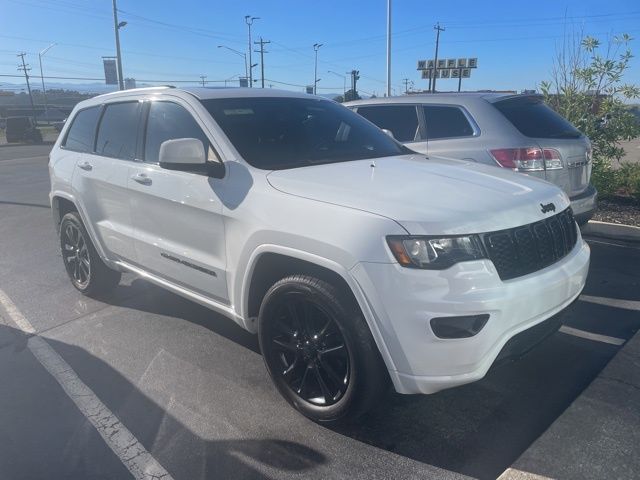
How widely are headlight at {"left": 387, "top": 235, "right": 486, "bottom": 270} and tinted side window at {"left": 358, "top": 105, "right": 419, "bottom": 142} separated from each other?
13.1 feet

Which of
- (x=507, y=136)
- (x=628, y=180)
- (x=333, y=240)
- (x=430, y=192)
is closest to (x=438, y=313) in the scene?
(x=333, y=240)

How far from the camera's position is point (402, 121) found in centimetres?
657

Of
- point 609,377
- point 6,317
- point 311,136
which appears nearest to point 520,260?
point 609,377

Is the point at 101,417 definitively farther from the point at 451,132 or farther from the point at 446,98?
the point at 446,98

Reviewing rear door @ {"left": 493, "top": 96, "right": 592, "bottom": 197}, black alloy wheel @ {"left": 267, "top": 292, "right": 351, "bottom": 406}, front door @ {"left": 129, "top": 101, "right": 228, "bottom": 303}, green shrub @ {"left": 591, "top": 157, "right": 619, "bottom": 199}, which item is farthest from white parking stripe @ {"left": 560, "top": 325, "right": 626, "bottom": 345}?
green shrub @ {"left": 591, "top": 157, "right": 619, "bottom": 199}

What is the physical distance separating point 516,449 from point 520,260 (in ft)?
3.21

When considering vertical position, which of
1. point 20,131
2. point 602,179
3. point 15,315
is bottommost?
point 20,131

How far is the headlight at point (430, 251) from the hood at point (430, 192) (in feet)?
0.14

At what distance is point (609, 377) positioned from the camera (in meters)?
3.42

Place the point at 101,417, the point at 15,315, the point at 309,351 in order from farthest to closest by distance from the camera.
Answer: the point at 15,315 → the point at 101,417 → the point at 309,351

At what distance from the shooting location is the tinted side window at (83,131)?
502cm

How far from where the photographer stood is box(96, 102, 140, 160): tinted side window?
4.39 meters

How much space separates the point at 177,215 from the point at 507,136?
3.41 metres

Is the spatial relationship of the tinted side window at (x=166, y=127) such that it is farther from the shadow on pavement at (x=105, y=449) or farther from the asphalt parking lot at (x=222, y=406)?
the shadow on pavement at (x=105, y=449)
